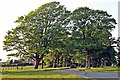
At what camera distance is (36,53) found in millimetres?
57625

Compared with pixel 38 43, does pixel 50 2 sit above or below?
above

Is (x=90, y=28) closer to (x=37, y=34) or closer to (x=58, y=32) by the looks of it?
(x=58, y=32)

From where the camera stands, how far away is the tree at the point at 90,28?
5834 centimetres

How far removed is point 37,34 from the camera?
55719 millimetres

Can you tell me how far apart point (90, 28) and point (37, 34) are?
11.7 m

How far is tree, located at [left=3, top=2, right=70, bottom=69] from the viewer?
55562mm

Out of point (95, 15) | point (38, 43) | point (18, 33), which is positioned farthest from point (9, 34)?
point (95, 15)

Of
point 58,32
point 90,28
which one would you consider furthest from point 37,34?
point 90,28

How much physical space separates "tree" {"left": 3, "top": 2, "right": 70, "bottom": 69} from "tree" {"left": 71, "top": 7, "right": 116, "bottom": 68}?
336 cm

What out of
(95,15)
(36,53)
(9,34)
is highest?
(95,15)

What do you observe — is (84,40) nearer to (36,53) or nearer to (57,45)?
(57,45)

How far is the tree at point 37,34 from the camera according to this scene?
182ft

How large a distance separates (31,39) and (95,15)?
15.0 m

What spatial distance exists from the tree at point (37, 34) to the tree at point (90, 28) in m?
3.36
